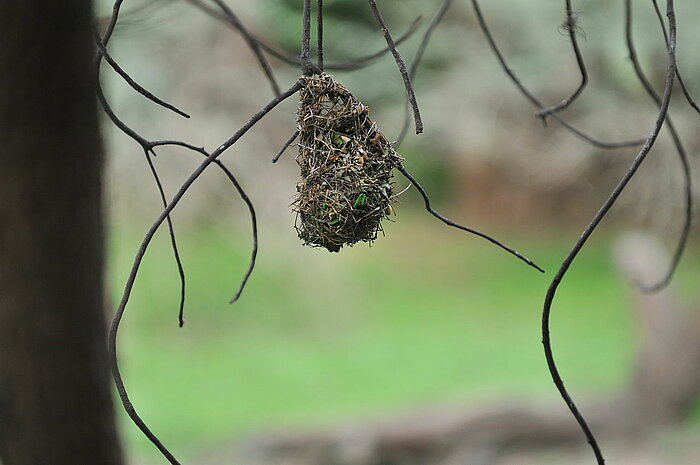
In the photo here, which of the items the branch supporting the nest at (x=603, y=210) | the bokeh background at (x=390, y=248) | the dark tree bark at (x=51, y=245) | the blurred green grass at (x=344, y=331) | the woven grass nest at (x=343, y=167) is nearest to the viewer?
the branch supporting the nest at (x=603, y=210)

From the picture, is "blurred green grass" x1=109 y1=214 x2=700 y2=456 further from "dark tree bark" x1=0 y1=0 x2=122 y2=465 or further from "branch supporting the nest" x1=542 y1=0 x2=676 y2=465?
"branch supporting the nest" x1=542 y1=0 x2=676 y2=465

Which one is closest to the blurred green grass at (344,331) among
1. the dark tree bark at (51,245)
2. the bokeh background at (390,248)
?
the bokeh background at (390,248)

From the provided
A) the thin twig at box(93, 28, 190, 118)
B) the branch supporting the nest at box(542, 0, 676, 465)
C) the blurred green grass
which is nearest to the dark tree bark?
the thin twig at box(93, 28, 190, 118)

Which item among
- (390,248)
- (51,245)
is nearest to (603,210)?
(51,245)

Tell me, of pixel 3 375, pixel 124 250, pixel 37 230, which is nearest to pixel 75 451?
pixel 3 375

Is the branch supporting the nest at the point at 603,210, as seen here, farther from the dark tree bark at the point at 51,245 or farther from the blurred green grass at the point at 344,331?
the blurred green grass at the point at 344,331

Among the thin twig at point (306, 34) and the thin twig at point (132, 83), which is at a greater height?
the thin twig at point (306, 34)

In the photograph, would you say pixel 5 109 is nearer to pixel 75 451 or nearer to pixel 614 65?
pixel 75 451
